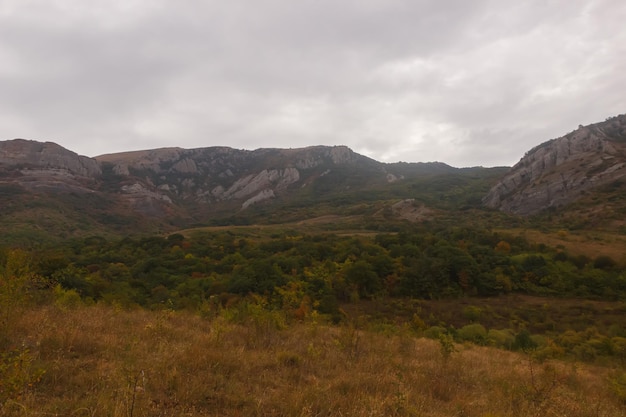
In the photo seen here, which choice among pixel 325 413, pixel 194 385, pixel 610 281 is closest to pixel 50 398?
pixel 194 385

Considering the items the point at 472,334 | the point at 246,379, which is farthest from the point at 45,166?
the point at 246,379

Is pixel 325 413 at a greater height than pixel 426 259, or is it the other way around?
pixel 325 413

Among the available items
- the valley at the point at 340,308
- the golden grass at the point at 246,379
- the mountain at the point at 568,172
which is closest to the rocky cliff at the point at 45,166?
the valley at the point at 340,308

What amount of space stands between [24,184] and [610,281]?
160155 millimetres

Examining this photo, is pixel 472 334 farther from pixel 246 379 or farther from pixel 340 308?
pixel 246 379

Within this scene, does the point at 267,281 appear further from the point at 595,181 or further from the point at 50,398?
the point at 595,181

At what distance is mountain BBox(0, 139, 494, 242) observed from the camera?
335 ft

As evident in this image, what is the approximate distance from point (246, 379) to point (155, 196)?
Result: 16900 centimetres

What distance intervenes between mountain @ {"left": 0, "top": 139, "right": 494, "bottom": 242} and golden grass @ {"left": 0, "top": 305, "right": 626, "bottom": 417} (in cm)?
8734

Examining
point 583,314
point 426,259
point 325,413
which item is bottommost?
point 583,314

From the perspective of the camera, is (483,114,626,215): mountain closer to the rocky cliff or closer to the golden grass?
the golden grass

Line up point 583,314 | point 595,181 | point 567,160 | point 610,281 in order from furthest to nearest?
point 567,160
point 595,181
point 610,281
point 583,314

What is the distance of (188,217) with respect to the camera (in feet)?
499

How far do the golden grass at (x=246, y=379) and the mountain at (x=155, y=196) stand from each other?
87344 millimetres
